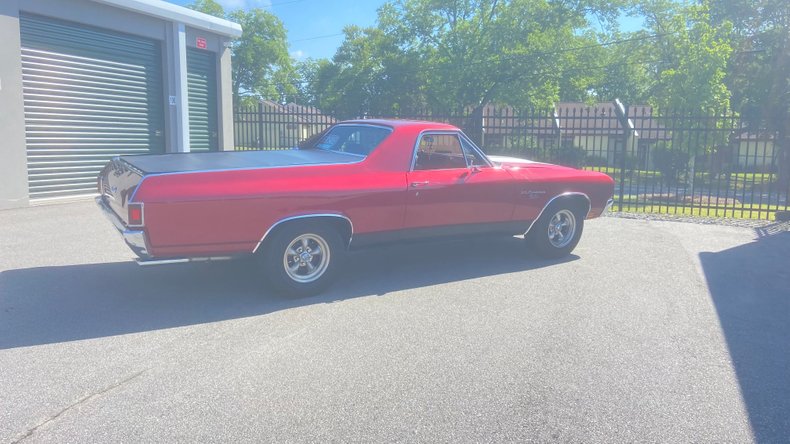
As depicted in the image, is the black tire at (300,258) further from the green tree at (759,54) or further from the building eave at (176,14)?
the green tree at (759,54)

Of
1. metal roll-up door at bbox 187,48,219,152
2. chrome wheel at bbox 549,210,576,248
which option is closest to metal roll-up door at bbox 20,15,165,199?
metal roll-up door at bbox 187,48,219,152

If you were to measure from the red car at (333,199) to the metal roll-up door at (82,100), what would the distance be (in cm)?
602

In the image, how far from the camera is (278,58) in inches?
2213

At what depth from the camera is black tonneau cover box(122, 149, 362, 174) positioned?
215 inches

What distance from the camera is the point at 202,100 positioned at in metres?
15.0

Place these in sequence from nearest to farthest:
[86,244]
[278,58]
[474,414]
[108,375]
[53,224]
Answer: [474,414] → [108,375] → [86,244] → [53,224] → [278,58]

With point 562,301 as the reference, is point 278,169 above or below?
Result: above

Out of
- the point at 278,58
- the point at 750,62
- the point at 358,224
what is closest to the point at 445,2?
the point at 750,62

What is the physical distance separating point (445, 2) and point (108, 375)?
1390 inches

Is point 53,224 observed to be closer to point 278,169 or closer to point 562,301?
point 278,169

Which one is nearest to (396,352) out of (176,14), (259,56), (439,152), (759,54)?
(439,152)

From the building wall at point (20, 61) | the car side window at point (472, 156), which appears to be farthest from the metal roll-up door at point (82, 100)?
the car side window at point (472, 156)

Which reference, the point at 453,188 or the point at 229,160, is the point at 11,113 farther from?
the point at 453,188

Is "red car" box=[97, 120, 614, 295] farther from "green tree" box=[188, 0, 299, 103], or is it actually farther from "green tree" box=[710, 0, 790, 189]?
"green tree" box=[188, 0, 299, 103]
